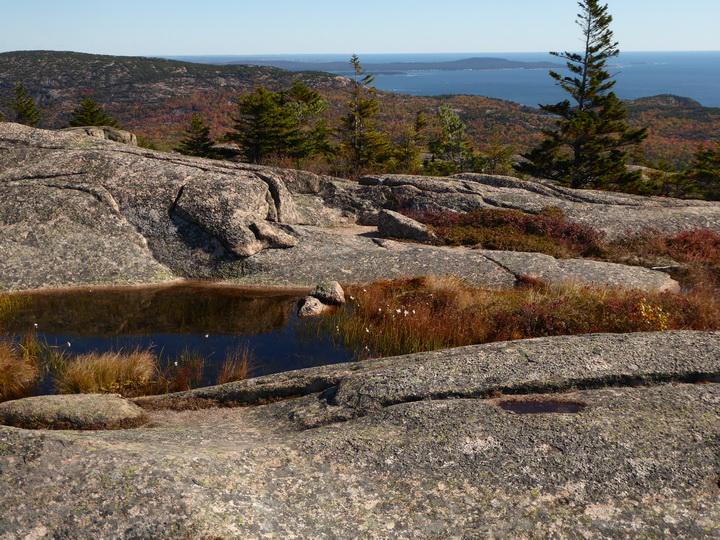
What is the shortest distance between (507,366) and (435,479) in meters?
2.91

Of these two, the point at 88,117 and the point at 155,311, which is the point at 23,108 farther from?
the point at 155,311

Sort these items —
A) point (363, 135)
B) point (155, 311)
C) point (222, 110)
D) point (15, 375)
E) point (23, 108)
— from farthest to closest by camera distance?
point (222, 110), point (23, 108), point (363, 135), point (155, 311), point (15, 375)

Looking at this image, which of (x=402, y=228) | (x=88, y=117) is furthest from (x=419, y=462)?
(x=88, y=117)

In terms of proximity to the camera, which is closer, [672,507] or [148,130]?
[672,507]

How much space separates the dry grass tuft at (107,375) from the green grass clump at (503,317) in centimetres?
488

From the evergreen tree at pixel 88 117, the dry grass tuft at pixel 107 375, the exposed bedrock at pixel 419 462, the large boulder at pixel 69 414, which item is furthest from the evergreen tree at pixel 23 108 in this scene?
the exposed bedrock at pixel 419 462

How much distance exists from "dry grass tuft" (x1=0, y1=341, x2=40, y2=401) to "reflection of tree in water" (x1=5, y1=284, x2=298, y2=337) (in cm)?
246

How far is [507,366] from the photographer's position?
312 inches

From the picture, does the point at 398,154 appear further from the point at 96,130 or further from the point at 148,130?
the point at 148,130

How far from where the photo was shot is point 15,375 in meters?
10.0

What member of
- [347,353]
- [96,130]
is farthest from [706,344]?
[96,130]

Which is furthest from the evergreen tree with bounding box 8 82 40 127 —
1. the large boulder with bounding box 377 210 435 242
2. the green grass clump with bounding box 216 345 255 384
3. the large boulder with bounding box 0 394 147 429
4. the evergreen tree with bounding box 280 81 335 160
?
the large boulder with bounding box 0 394 147 429

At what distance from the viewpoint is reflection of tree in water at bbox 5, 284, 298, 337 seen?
13688 millimetres

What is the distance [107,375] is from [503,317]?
951 cm
